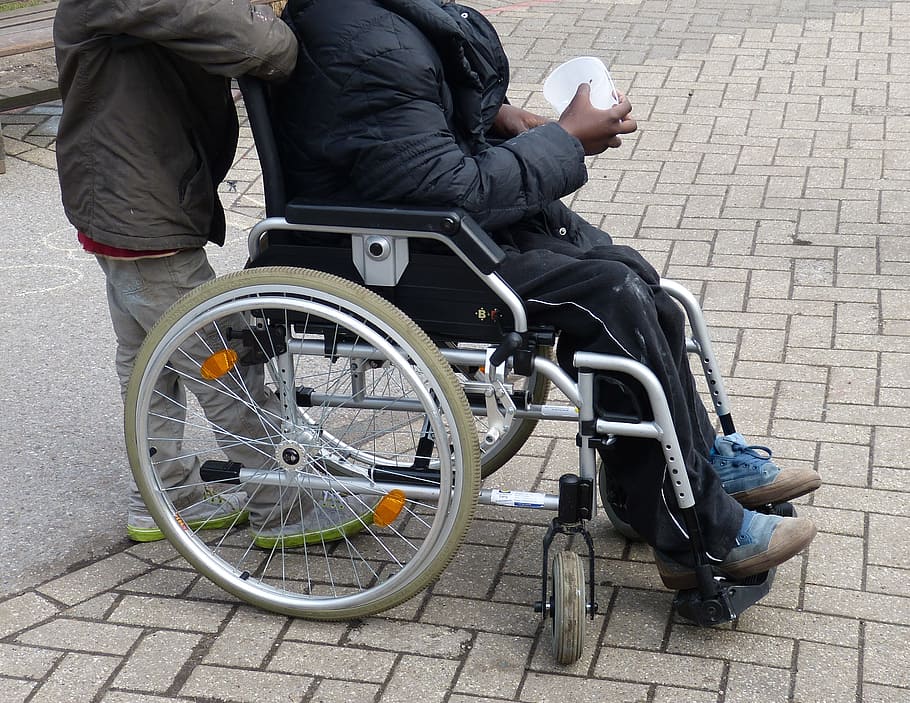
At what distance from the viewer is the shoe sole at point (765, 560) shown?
8.63ft

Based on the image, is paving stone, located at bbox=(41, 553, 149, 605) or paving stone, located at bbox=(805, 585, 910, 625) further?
paving stone, located at bbox=(41, 553, 149, 605)

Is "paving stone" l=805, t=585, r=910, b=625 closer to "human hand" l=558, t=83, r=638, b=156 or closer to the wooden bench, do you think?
"human hand" l=558, t=83, r=638, b=156

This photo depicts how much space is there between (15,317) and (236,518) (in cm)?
174

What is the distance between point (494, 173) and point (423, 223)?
0.63 feet

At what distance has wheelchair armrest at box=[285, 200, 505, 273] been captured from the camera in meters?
2.48

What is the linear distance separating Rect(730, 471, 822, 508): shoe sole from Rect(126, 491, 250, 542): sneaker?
1278 millimetres

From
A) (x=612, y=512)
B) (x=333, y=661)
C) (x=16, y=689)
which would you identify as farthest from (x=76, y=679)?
(x=612, y=512)

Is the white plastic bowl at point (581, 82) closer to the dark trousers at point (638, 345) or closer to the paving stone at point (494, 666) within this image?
the dark trousers at point (638, 345)

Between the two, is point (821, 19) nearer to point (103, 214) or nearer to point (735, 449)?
point (735, 449)

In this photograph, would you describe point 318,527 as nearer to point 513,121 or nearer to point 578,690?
point 578,690

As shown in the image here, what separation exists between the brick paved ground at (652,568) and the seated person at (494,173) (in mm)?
258

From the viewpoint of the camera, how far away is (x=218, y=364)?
2.68 meters

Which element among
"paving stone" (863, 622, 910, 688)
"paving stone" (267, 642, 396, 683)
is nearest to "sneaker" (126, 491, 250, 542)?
"paving stone" (267, 642, 396, 683)

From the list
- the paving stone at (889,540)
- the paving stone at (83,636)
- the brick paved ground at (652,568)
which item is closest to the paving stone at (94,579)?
the brick paved ground at (652,568)
